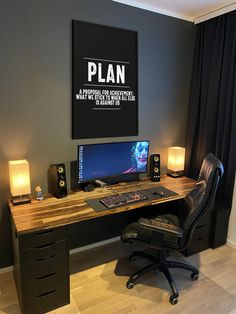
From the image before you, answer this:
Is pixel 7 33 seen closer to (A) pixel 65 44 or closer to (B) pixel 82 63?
(A) pixel 65 44

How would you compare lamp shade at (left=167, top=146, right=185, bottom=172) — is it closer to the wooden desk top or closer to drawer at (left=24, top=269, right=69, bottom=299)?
the wooden desk top

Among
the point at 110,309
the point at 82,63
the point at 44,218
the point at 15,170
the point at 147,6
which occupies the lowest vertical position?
the point at 110,309

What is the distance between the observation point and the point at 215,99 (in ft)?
9.06

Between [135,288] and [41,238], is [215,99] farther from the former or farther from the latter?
[41,238]

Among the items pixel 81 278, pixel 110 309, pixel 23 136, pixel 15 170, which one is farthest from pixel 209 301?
pixel 23 136

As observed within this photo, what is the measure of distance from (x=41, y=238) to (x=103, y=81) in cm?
151

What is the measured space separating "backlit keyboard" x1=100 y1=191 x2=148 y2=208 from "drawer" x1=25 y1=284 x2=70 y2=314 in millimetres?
698

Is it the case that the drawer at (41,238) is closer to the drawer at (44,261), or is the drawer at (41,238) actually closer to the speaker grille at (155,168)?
the drawer at (44,261)

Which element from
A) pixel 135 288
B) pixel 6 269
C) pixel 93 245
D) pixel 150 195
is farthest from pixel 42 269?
pixel 150 195

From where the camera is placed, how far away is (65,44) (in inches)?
86.5

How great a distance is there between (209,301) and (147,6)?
8.94 ft

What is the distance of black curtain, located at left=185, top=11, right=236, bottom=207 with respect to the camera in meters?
2.59

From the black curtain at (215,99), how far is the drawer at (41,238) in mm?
1841

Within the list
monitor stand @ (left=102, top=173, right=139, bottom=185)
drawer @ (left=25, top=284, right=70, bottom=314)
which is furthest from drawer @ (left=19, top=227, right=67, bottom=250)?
monitor stand @ (left=102, top=173, right=139, bottom=185)
